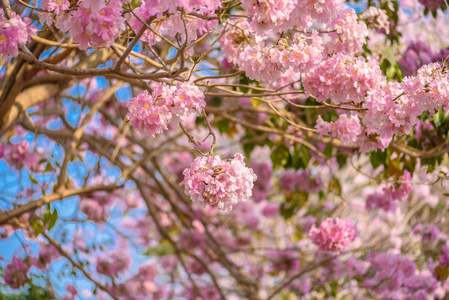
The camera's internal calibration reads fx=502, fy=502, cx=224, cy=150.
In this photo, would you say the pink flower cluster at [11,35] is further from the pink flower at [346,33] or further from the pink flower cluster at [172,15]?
the pink flower at [346,33]

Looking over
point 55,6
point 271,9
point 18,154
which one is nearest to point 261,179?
point 18,154

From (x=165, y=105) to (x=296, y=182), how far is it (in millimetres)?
2927

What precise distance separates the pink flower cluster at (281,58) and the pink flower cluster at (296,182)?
253cm

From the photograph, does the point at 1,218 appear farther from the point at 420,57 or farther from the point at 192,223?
the point at 420,57

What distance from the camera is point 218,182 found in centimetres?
173

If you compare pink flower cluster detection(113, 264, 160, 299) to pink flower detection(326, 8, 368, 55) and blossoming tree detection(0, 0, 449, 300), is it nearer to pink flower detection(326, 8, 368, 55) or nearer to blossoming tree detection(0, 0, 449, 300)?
blossoming tree detection(0, 0, 449, 300)

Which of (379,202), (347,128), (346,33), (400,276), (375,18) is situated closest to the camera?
(346,33)

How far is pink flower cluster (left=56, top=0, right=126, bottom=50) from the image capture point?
1.60 m

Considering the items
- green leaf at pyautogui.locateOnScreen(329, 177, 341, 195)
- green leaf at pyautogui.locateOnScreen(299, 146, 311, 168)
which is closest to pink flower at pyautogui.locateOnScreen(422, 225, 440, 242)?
green leaf at pyautogui.locateOnScreen(329, 177, 341, 195)

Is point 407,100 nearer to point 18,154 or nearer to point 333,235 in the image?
point 333,235

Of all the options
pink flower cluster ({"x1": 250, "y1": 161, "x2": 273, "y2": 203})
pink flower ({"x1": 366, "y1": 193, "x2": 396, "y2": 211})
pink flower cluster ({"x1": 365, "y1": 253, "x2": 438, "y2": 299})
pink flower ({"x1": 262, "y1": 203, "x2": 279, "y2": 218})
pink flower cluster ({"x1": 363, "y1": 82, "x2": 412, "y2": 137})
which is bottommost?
pink flower cluster ({"x1": 363, "y1": 82, "x2": 412, "y2": 137})

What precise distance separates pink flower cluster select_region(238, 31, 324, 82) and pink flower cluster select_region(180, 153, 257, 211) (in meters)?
0.44

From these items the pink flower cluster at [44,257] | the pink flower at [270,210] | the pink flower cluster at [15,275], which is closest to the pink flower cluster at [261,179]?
the pink flower at [270,210]

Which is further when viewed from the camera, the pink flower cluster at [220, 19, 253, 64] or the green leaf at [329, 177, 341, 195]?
the green leaf at [329, 177, 341, 195]
